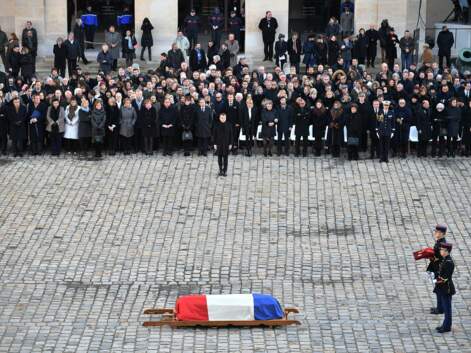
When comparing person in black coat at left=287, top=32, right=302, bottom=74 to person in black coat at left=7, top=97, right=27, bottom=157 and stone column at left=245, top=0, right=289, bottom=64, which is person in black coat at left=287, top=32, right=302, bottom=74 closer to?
stone column at left=245, top=0, right=289, bottom=64

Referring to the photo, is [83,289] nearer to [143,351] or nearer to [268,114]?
[143,351]

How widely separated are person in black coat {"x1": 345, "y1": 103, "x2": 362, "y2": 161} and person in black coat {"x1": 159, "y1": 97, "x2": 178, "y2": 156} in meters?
3.80

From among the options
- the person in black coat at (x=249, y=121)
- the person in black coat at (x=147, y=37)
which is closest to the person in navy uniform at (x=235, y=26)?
the person in black coat at (x=147, y=37)

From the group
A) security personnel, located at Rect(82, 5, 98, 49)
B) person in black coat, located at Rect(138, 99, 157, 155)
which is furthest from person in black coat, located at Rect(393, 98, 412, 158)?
security personnel, located at Rect(82, 5, 98, 49)

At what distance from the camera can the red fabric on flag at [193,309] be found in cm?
2278

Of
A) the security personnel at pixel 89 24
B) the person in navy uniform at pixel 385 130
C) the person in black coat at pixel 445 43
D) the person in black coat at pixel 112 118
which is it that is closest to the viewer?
the person in navy uniform at pixel 385 130

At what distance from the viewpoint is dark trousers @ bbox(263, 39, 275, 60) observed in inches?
1674

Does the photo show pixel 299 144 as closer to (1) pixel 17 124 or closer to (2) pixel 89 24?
(1) pixel 17 124

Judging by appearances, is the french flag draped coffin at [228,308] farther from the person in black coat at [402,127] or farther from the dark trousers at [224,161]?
the person in black coat at [402,127]

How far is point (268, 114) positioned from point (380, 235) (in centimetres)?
645

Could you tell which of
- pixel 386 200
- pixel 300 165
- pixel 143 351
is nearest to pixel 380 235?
pixel 386 200

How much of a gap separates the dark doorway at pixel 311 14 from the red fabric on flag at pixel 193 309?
23689mm

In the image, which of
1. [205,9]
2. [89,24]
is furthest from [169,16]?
[205,9]

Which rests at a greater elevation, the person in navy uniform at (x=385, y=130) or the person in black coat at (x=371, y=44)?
the person in black coat at (x=371, y=44)
